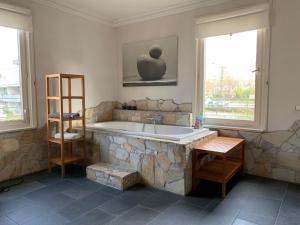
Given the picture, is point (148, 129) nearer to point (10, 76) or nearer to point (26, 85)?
point (26, 85)

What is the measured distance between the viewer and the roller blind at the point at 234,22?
2.76m

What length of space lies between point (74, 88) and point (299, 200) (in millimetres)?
3326

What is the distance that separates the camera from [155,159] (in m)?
2.59

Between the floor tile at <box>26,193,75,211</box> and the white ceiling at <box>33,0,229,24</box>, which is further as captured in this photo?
the white ceiling at <box>33,0,229,24</box>

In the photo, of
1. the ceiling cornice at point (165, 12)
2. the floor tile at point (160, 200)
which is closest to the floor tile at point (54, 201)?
the floor tile at point (160, 200)

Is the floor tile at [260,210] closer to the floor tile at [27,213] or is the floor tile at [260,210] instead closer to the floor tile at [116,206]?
the floor tile at [116,206]

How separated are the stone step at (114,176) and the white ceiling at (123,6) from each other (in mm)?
2363

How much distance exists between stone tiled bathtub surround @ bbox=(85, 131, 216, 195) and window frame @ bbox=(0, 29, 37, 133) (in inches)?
42.0

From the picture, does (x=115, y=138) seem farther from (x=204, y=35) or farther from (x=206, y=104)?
(x=204, y=35)

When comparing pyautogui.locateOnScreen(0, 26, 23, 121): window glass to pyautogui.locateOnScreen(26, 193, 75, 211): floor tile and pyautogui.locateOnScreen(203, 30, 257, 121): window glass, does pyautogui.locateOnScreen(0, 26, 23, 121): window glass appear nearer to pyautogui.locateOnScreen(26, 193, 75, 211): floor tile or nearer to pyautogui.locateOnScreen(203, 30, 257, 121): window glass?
pyautogui.locateOnScreen(26, 193, 75, 211): floor tile

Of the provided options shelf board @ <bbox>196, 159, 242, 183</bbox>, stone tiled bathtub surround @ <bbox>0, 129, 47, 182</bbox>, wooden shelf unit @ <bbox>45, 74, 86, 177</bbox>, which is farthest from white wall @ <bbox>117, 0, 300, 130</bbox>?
stone tiled bathtub surround @ <bbox>0, 129, 47, 182</bbox>

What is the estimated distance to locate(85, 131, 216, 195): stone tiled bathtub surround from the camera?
7.93ft

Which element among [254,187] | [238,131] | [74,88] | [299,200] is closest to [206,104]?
[238,131]

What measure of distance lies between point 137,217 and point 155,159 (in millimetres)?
729
